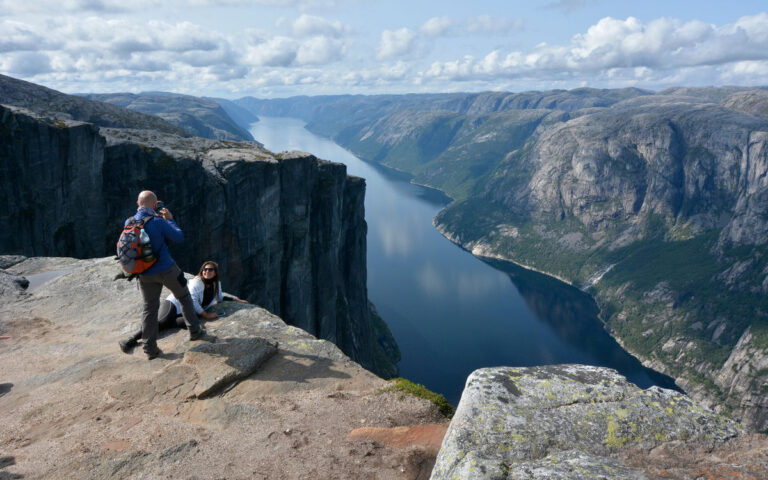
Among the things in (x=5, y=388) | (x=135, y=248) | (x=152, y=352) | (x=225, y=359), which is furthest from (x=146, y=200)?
(x=5, y=388)

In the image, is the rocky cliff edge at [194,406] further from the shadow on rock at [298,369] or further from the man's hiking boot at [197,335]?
the man's hiking boot at [197,335]

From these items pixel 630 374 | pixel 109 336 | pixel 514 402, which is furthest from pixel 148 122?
pixel 630 374

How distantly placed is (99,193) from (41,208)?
638cm

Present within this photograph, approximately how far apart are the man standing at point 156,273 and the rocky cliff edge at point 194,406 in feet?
3.35

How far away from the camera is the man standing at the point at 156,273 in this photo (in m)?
13.3

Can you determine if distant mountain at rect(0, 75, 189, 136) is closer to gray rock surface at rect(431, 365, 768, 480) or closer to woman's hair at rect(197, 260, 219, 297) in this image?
woman's hair at rect(197, 260, 219, 297)

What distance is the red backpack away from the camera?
12.8 meters

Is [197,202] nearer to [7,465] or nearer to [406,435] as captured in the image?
[7,465]

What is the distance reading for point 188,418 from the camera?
11156 mm

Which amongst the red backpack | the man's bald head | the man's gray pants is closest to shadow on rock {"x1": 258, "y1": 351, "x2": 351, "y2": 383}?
the man's gray pants

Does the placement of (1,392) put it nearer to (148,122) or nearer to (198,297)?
(198,297)

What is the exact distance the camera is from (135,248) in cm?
1291

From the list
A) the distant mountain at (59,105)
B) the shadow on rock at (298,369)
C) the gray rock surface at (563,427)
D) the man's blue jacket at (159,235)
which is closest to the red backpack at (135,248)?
the man's blue jacket at (159,235)

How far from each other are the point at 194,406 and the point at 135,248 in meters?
4.95
